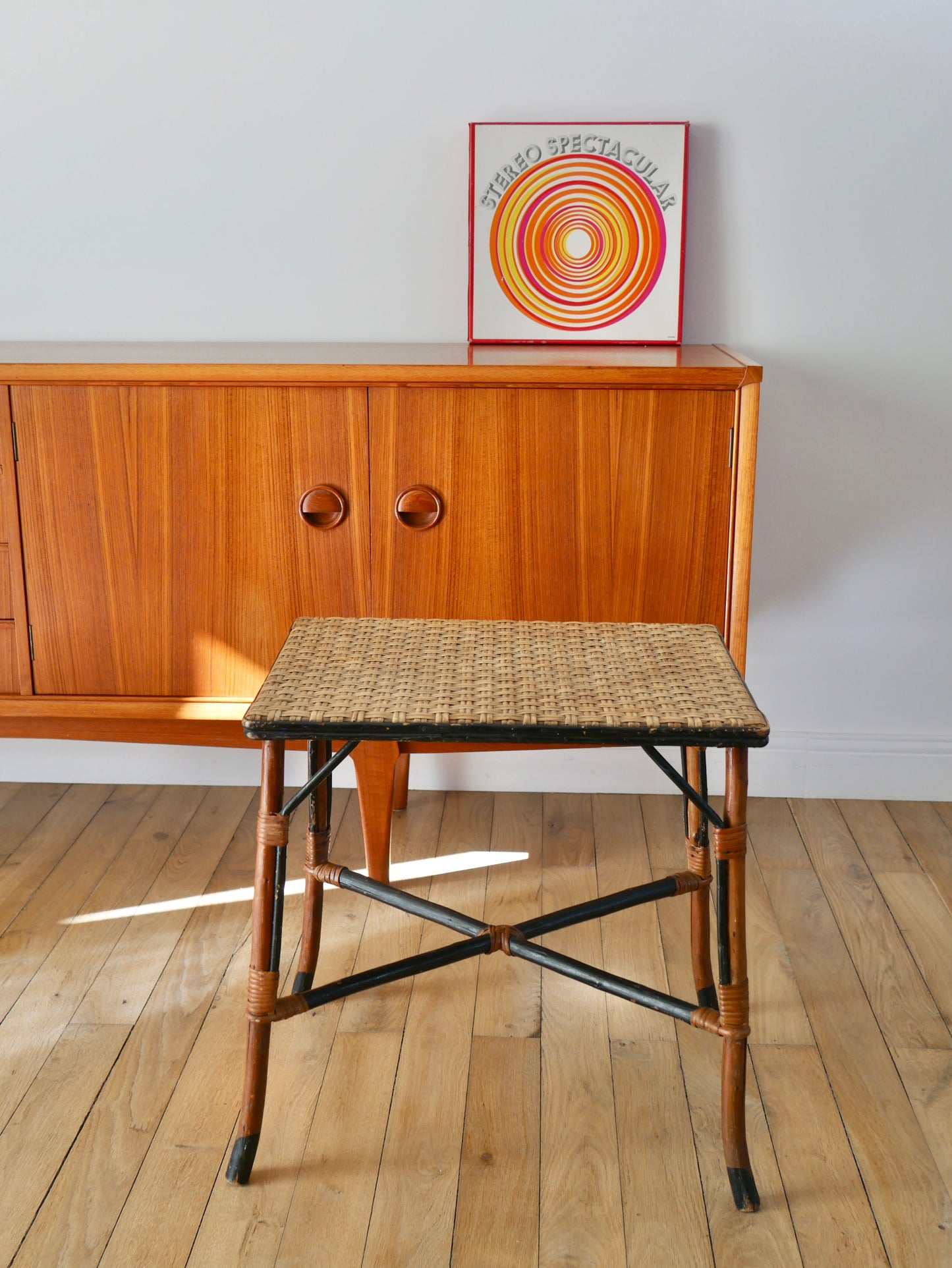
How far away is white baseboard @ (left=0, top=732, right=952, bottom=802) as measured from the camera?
239 centimetres

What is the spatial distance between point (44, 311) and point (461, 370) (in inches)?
38.0

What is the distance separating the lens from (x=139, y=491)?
1.88 meters

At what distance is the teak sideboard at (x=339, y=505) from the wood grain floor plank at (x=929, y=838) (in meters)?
0.60

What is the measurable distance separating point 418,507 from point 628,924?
0.75 m

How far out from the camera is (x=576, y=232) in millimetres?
2158

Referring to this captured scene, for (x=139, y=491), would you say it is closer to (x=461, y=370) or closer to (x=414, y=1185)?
(x=461, y=370)

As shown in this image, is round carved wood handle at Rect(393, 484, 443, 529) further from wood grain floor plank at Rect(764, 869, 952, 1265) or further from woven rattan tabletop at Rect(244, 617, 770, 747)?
wood grain floor plank at Rect(764, 869, 952, 1265)

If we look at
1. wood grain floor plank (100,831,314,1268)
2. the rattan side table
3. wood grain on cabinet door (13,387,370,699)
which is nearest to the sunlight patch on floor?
wood grain floor plank (100,831,314,1268)

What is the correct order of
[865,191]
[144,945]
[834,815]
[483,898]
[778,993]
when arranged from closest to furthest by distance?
[778,993], [144,945], [483,898], [865,191], [834,815]

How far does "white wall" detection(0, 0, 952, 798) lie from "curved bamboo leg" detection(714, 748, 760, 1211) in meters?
1.12

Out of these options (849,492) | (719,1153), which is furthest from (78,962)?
(849,492)

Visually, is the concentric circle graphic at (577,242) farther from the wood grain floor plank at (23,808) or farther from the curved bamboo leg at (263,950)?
the wood grain floor plank at (23,808)

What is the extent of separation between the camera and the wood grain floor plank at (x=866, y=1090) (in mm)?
1285

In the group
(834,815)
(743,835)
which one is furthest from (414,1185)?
(834,815)
